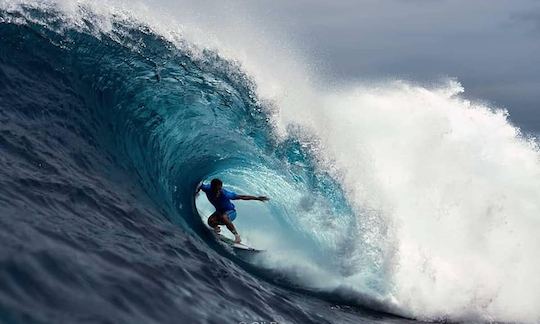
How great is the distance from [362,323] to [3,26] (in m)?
7.92

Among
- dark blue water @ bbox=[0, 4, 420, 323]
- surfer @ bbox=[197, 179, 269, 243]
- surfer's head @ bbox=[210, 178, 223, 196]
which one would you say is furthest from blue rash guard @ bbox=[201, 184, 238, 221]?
dark blue water @ bbox=[0, 4, 420, 323]

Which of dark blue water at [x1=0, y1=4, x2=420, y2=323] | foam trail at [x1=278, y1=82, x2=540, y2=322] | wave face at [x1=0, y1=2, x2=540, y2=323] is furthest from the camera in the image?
foam trail at [x1=278, y1=82, x2=540, y2=322]

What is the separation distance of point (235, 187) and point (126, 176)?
22.9 feet

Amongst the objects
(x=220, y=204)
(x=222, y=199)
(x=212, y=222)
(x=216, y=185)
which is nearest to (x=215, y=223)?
(x=212, y=222)

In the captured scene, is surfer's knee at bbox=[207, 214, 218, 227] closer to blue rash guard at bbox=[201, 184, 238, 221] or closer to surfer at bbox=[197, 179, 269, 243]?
surfer at bbox=[197, 179, 269, 243]

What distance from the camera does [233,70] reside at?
12.7m

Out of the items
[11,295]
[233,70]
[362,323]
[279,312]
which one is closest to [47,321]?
[11,295]

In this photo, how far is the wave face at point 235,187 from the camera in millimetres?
5402

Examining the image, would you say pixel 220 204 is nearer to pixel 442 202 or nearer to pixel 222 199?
pixel 222 199

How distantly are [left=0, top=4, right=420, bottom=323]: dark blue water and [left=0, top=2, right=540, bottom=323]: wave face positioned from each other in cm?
3

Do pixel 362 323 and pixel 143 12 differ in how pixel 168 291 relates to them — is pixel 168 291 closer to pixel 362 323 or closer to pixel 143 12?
pixel 362 323

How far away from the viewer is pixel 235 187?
15.1m

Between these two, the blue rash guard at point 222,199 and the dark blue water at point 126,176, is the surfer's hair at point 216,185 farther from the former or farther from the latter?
the dark blue water at point 126,176

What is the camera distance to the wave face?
540 cm
